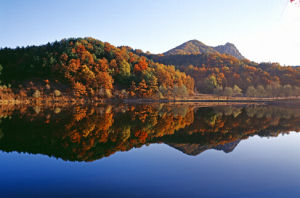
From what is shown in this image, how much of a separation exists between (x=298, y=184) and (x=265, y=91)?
393ft

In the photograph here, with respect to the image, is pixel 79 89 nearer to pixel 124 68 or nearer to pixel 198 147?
pixel 124 68

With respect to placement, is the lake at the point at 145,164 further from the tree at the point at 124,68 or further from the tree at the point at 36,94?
the tree at the point at 124,68

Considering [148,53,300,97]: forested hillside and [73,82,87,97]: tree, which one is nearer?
[73,82,87,97]: tree

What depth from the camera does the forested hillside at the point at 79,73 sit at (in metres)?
86.2

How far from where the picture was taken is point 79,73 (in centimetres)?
9175

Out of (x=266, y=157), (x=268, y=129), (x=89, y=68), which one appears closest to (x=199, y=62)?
(x=89, y=68)

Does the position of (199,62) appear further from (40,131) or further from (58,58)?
(40,131)

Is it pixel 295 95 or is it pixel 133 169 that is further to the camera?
pixel 295 95

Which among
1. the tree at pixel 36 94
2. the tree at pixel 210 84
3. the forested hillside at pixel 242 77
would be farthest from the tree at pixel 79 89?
the tree at pixel 210 84

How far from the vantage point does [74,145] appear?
54.1 feet

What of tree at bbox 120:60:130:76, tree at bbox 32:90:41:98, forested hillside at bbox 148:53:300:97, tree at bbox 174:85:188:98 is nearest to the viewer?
tree at bbox 32:90:41:98

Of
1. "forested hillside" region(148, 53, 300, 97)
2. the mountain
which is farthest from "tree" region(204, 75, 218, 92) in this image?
the mountain

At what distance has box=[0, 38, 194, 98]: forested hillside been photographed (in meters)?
86.2

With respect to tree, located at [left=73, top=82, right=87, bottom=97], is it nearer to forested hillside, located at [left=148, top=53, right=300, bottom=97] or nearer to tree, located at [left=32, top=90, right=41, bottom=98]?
tree, located at [left=32, top=90, right=41, bottom=98]
